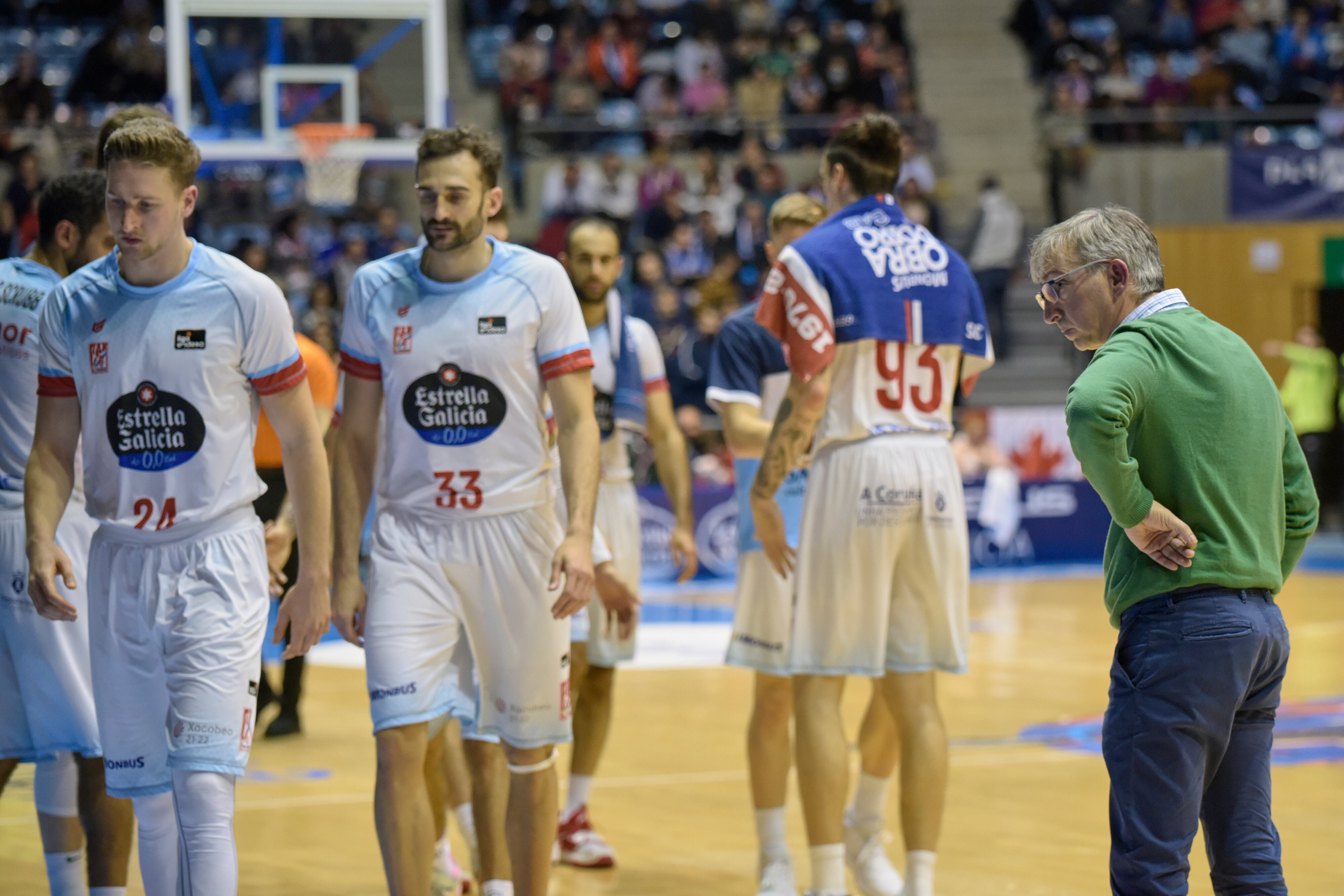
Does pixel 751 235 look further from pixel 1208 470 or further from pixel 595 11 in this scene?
pixel 1208 470

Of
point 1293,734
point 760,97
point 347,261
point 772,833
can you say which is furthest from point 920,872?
point 760,97

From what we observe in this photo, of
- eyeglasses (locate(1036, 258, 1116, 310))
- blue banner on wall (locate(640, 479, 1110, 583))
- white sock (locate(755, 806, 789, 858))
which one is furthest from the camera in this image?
blue banner on wall (locate(640, 479, 1110, 583))

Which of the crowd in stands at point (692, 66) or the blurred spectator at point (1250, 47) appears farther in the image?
the blurred spectator at point (1250, 47)

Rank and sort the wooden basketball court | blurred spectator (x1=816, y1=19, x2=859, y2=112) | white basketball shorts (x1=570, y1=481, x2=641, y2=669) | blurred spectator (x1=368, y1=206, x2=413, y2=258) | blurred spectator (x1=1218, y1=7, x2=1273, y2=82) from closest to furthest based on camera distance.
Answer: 1. the wooden basketball court
2. white basketball shorts (x1=570, y1=481, x2=641, y2=669)
3. blurred spectator (x1=368, y1=206, x2=413, y2=258)
4. blurred spectator (x1=816, y1=19, x2=859, y2=112)
5. blurred spectator (x1=1218, y1=7, x2=1273, y2=82)

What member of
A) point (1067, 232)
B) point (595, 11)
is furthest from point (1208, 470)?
point (595, 11)

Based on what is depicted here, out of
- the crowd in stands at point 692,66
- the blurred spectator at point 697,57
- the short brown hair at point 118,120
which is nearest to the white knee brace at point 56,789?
the short brown hair at point 118,120

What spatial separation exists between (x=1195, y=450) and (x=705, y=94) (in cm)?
1874

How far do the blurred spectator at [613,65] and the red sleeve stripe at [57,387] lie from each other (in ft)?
58.9

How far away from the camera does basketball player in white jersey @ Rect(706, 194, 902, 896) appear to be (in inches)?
222

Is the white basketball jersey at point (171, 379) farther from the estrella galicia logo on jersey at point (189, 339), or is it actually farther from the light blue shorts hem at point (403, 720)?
the light blue shorts hem at point (403, 720)

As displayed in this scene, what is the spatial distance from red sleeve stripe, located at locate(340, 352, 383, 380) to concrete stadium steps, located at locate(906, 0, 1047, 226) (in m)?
18.1

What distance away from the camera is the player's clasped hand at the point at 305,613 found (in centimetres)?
432

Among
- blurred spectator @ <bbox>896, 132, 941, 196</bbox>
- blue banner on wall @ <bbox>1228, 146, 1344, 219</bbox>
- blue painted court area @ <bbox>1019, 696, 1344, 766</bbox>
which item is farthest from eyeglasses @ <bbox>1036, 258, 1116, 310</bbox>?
blue banner on wall @ <bbox>1228, 146, 1344, 219</bbox>

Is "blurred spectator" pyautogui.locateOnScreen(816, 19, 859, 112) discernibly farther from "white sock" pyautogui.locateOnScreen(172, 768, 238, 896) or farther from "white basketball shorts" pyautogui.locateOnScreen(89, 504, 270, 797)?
"white sock" pyautogui.locateOnScreen(172, 768, 238, 896)
